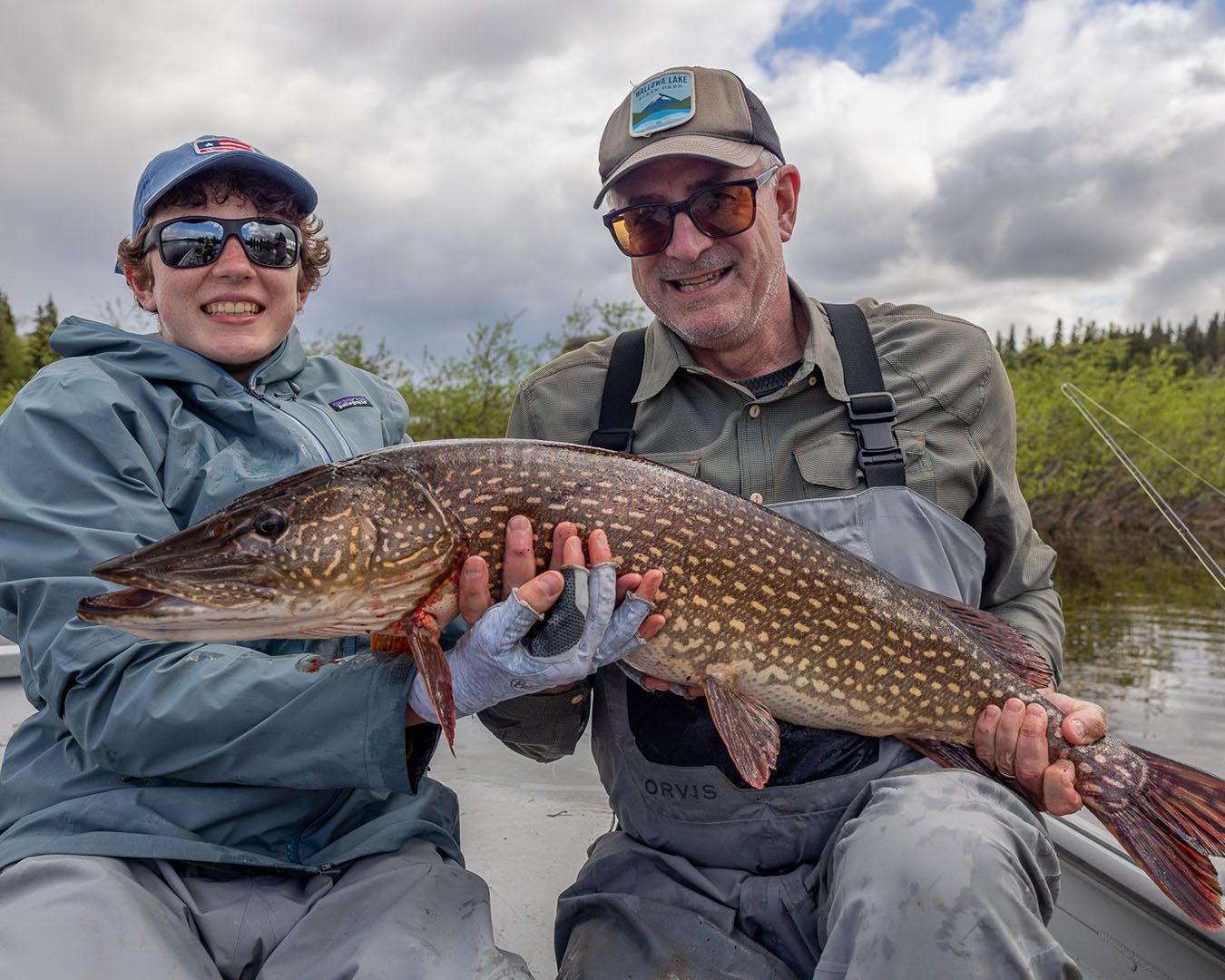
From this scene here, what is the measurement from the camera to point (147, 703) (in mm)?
2004

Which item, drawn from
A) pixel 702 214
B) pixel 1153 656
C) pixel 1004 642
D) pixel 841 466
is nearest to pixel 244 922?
pixel 841 466

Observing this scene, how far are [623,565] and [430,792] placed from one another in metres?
0.94

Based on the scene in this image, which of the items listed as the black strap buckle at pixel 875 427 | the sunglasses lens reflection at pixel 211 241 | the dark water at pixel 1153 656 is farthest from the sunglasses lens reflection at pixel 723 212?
the dark water at pixel 1153 656

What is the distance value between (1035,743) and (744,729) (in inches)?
30.5

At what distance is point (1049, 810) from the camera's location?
236cm

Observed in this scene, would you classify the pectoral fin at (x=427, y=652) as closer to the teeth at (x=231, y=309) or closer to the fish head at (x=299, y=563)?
the fish head at (x=299, y=563)

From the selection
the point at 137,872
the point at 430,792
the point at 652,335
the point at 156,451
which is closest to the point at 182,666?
the point at 137,872

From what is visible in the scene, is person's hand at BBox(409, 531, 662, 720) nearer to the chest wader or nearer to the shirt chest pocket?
the chest wader

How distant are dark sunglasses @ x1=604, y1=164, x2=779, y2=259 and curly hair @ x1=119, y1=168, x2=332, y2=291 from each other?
1105 millimetres

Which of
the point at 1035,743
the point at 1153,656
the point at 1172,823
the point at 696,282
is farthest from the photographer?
the point at 1153,656

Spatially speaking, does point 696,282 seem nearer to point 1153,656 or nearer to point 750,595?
point 750,595

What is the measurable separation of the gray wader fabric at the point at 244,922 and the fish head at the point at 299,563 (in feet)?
1.86

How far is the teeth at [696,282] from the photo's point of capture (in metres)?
2.96

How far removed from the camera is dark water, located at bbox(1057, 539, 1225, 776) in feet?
26.9
